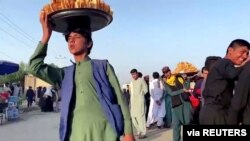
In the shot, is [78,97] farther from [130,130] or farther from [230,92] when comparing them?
[230,92]

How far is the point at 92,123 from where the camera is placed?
9.31 feet

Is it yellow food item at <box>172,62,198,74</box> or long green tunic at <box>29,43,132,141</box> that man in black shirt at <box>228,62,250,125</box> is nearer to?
long green tunic at <box>29,43,132,141</box>

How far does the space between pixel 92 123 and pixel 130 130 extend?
0.88ft

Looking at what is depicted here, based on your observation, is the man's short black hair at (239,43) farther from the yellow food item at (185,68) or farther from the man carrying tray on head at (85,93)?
the yellow food item at (185,68)

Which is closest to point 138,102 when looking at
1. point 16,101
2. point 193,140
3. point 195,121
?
point 195,121

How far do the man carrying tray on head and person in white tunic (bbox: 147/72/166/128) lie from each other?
8.15 meters

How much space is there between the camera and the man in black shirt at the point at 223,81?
Result: 4492 mm

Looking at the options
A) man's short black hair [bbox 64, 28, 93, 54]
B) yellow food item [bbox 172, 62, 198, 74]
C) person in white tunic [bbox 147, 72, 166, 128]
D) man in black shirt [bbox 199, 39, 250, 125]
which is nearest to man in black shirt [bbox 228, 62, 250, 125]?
man in black shirt [bbox 199, 39, 250, 125]

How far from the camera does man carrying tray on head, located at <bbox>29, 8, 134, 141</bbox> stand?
285cm

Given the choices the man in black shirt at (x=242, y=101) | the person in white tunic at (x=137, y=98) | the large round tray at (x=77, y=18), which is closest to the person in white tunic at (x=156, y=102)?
the person in white tunic at (x=137, y=98)

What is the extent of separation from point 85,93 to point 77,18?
1.86 ft

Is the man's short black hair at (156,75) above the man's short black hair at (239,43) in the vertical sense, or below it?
below

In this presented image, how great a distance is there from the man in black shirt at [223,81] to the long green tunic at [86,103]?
1871 mm

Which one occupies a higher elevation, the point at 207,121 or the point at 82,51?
the point at 82,51
